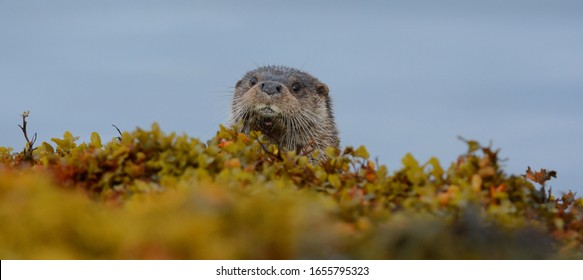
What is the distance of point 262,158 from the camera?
5820 mm

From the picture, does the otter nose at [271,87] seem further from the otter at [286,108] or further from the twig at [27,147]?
the twig at [27,147]

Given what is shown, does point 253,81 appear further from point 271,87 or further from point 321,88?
point 321,88

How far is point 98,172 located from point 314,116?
581cm

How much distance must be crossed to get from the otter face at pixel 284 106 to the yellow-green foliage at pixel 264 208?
3.07m

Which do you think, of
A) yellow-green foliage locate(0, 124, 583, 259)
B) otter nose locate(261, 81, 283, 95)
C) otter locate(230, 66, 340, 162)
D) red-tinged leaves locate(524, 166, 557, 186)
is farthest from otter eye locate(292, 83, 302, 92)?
red-tinged leaves locate(524, 166, 557, 186)

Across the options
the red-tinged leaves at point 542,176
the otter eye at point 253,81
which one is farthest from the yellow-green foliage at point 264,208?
the otter eye at point 253,81

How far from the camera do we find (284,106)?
389 inches

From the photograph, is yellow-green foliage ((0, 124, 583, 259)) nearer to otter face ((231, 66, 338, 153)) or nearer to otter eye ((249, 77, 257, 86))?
otter face ((231, 66, 338, 153))

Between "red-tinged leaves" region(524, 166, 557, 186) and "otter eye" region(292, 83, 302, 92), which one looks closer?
"red-tinged leaves" region(524, 166, 557, 186)

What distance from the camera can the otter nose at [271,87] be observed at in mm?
9711

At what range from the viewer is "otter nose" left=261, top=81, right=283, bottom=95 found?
971 cm
